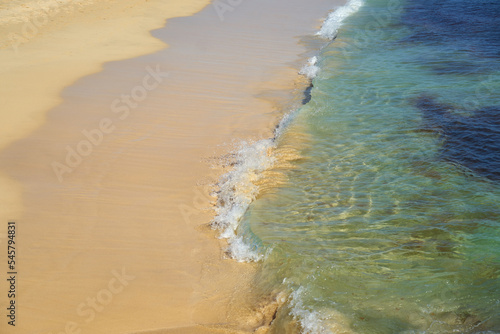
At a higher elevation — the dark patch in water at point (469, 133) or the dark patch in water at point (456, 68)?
the dark patch in water at point (469, 133)

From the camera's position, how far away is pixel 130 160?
682 centimetres

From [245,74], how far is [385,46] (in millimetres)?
4153

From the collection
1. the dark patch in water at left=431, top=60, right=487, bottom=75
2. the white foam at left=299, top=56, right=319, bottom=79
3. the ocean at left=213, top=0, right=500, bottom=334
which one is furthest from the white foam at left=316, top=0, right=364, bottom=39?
the dark patch in water at left=431, top=60, right=487, bottom=75

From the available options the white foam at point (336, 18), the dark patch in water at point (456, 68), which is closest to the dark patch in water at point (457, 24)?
the dark patch in water at point (456, 68)

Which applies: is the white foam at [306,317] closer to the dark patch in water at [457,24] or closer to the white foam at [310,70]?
the white foam at [310,70]

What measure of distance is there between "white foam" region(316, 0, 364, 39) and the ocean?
3.35m

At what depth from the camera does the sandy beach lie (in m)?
4.35

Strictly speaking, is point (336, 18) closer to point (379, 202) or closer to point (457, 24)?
point (457, 24)

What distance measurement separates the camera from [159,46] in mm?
12188

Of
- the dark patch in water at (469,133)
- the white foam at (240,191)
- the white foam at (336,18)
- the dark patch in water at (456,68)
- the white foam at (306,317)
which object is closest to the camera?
the white foam at (306,317)

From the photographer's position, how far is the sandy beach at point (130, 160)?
14.3 ft

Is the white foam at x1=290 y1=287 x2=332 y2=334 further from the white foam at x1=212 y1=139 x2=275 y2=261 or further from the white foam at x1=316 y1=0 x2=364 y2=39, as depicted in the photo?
the white foam at x1=316 y1=0 x2=364 y2=39

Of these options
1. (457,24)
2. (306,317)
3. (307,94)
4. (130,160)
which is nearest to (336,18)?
(457,24)

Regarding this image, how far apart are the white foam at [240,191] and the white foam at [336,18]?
24.4ft
